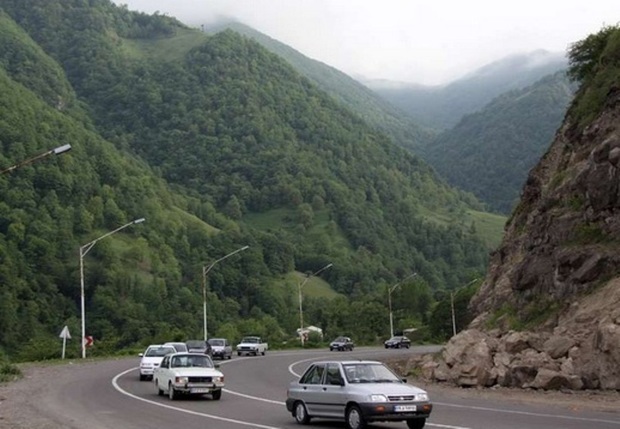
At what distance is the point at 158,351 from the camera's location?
127 ft

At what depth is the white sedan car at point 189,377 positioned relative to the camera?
26641 millimetres

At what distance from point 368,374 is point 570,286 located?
18.5 metres

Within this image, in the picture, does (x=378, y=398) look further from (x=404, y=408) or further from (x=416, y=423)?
(x=416, y=423)

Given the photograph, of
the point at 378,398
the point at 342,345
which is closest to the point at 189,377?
the point at 378,398

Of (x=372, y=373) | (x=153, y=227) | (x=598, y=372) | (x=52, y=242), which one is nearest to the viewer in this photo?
(x=372, y=373)

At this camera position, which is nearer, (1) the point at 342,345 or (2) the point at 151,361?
(2) the point at 151,361

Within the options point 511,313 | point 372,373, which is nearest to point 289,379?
point 511,313

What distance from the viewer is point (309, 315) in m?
174

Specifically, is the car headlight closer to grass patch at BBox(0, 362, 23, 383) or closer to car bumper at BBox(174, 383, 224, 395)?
car bumper at BBox(174, 383, 224, 395)

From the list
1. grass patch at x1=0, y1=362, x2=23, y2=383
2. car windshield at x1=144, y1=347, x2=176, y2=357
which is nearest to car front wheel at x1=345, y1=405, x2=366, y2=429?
car windshield at x1=144, y1=347, x2=176, y2=357

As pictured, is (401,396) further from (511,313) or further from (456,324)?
(456,324)

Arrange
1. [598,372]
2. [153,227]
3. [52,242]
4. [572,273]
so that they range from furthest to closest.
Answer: [153,227], [52,242], [572,273], [598,372]

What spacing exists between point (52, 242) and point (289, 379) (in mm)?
134610

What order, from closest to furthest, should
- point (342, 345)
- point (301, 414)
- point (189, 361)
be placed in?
point (301, 414), point (189, 361), point (342, 345)
